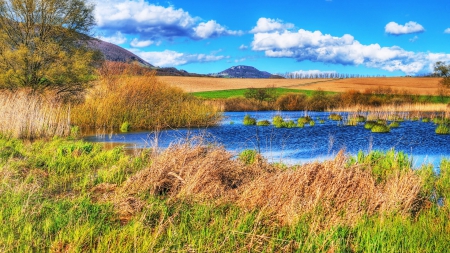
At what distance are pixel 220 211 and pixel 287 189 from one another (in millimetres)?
1174

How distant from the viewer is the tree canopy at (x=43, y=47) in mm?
32375

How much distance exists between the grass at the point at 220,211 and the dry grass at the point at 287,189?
0.02 metres

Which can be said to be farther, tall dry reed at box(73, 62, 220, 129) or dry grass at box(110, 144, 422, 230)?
tall dry reed at box(73, 62, 220, 129)

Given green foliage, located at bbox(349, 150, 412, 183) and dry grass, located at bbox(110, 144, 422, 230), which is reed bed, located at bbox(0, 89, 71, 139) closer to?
dry grass, located at bbox(110, 144, 422, 230)

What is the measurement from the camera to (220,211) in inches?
258

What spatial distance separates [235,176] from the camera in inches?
328

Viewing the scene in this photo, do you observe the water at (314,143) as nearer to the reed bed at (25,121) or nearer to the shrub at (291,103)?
the reed bed at (25,121)

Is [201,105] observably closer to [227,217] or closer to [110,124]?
[110,124]

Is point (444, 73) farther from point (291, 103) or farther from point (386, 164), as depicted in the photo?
point (386, 164)

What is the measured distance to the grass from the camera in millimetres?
5242

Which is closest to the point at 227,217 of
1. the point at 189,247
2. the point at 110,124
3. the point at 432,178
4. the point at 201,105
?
the point at 189,247

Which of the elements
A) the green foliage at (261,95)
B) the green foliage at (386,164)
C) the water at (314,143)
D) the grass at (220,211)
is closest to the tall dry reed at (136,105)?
the water at (314,143)

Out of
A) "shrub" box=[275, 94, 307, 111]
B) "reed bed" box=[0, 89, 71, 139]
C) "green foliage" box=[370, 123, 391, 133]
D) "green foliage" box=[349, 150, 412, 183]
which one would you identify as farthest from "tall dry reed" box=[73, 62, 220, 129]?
"shrub" box=[275, 94, 307, 111]

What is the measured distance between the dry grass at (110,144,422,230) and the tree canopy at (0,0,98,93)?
2740cm
